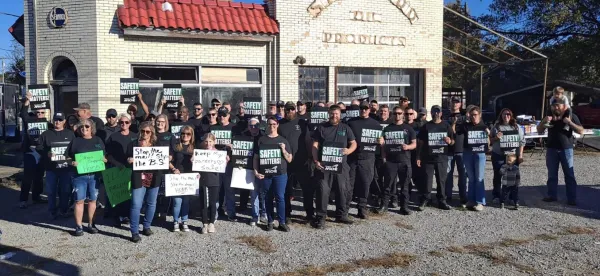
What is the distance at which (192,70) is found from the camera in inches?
508

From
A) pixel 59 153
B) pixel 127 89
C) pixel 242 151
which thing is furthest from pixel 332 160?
pixel 127 89

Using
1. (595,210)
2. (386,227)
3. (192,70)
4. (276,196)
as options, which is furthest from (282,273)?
(192,70)

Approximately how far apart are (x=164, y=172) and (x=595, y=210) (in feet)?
24.0

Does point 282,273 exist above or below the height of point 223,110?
below

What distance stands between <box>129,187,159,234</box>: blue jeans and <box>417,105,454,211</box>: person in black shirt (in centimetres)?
448

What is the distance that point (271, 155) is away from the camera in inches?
299

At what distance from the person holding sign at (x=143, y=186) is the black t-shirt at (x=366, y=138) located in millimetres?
3141

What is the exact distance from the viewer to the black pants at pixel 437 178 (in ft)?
29.5

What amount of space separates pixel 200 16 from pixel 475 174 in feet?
24.6

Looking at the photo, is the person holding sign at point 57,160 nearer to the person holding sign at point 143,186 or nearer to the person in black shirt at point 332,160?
the person holding sign at point 143,186

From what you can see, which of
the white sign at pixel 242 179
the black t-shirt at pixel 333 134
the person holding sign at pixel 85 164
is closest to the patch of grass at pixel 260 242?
the white sign at pixel 242 179

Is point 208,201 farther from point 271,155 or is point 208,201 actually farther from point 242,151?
point 271,155

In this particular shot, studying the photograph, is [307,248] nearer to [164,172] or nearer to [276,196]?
[276,196]

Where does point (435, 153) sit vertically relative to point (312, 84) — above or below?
below
